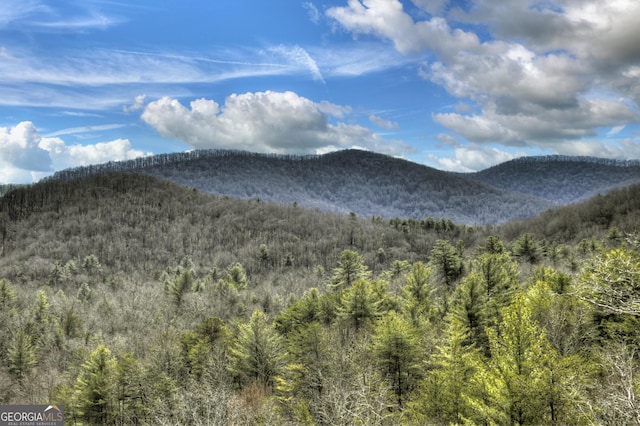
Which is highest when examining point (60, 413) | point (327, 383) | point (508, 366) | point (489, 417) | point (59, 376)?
point (508, 366)

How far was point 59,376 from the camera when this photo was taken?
153 ft

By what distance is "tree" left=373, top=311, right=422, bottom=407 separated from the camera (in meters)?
28.8

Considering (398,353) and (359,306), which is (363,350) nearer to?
(398,353)

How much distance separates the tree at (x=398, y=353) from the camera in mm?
28828

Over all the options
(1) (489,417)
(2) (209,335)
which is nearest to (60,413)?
(2) (209,335)

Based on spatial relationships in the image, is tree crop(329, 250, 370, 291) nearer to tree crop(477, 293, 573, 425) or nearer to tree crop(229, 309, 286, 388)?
tree crop(229, 309, 286, 388)

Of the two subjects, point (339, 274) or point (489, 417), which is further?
point (339, 274)

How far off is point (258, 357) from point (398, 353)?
1332cm

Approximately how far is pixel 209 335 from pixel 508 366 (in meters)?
34.1

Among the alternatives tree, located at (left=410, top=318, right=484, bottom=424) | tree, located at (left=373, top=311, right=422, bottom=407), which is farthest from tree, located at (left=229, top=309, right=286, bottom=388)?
tree, located at (left=410, top=318, right=484, bottom=424)

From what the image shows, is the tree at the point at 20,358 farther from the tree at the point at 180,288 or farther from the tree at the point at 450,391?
the tree at the point at 450,391

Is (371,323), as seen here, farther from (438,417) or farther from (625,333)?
(625,333)

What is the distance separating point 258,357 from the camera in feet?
119

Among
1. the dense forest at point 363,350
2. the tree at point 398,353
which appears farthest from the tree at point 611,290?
the tree at point 398,353
